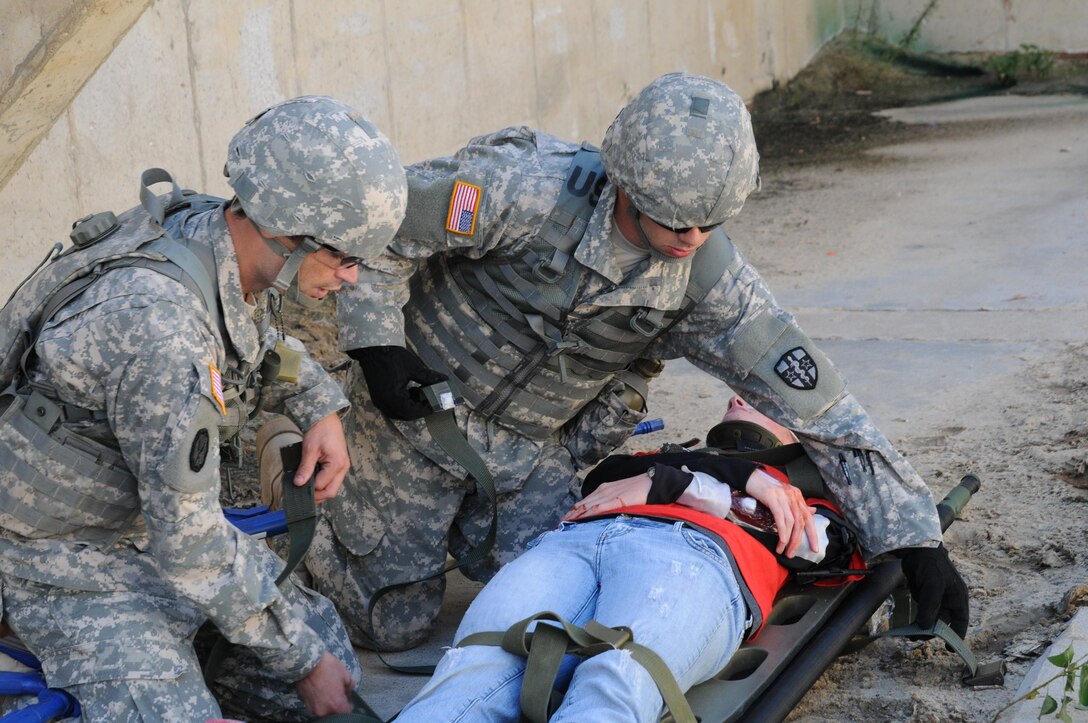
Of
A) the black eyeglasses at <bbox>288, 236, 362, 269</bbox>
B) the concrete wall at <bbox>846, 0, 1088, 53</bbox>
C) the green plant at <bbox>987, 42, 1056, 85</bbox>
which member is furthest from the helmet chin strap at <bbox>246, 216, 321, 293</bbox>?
the concrete wall at <bbox>846, 0, 1088, 53</bbox>

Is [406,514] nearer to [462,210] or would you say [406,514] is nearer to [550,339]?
[550,339]

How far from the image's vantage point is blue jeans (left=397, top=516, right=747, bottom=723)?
2.32m

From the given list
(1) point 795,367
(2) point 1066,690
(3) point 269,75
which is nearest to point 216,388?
(1) point 795,367

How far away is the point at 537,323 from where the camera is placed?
3.22 m

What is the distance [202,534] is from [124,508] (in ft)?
0.86

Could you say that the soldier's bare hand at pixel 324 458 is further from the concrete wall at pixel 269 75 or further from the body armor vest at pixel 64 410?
the concrete wall at pixel 269 75

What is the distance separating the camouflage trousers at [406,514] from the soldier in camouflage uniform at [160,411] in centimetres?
71

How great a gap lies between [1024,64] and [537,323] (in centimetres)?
998

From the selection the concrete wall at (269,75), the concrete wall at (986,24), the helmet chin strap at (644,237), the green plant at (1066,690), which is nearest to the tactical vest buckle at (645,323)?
the helmet chin strap at (644,237)

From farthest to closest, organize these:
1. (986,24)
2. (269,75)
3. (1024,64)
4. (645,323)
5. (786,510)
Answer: (986,24) < (1024,64) < (269,75) < (645,323) < (786,510)

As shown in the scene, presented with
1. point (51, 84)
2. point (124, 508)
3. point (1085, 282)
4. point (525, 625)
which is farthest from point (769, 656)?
point (1085, 282)

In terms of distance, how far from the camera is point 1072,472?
3.99 metres

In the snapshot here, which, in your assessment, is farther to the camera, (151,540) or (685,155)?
(685,155)

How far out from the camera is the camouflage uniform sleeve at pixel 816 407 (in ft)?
9.86
